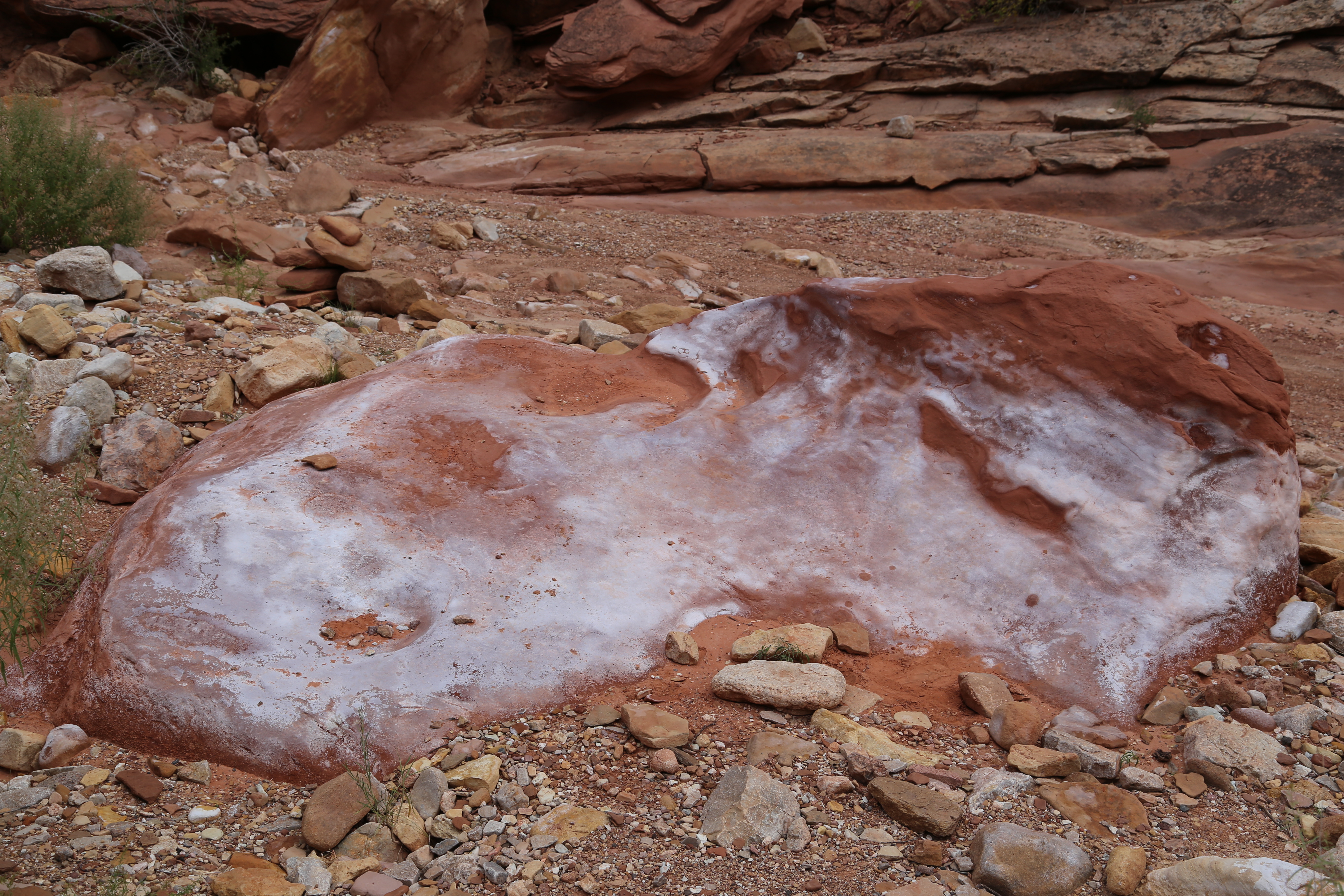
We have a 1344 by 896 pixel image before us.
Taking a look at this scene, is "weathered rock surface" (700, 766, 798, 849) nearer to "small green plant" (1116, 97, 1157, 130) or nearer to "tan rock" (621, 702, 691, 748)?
"tan rock" (621, 702, 691, 748)

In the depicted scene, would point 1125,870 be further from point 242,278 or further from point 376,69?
point 376,69

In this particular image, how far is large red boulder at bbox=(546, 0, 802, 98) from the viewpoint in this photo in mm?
11289

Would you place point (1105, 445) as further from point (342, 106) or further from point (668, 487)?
point (342, 106)

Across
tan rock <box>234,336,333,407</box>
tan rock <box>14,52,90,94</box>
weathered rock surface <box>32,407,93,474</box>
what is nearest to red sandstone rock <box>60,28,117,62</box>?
tan rock <box>14,52,90,94</box>

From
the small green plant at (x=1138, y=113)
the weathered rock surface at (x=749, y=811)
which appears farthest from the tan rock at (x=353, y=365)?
the small green plant at (x=1138, y=113)

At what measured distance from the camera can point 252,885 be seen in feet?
5.96

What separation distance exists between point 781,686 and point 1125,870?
0.86 m

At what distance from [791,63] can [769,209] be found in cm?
325

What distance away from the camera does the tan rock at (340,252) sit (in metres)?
5.71

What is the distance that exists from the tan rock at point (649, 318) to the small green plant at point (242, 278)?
2.12 meters

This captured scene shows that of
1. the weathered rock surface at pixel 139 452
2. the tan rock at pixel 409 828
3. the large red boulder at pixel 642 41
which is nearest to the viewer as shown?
the tan rock at pixel 409 828

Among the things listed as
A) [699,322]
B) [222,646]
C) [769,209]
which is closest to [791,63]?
[769,209]

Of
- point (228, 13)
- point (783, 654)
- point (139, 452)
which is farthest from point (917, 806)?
point (228, 13)

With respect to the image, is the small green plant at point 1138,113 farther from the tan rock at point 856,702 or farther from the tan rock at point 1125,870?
the tan rock at point 1125,870
